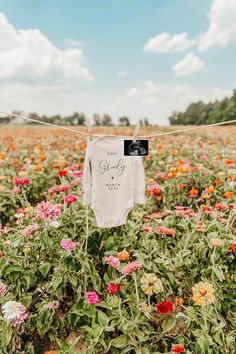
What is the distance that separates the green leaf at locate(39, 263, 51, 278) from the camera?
7.25 ft

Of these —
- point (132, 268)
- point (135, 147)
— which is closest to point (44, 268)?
point (132, 268)

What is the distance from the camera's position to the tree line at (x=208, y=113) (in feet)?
156

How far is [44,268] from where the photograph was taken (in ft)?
7.29

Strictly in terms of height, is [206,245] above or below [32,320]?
above

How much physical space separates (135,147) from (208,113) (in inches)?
2251

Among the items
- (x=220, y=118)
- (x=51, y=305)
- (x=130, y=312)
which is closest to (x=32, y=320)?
(x=51, y=305)

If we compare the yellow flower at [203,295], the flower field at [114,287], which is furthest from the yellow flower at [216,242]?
the yellow flower at [203,295]

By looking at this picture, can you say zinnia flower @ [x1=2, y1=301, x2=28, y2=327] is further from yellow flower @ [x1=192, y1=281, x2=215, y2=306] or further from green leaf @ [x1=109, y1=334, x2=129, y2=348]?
yellow flower @ [x1=192, y1=281, x2=215, y2=306]

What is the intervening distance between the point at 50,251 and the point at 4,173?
2.56 m

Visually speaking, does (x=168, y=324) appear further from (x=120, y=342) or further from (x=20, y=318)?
(x=20, y=318)

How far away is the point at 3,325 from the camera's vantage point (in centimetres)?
198

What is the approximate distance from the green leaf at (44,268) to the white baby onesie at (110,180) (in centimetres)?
38

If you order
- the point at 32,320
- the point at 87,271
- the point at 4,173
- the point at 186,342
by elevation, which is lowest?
the point at 186,342

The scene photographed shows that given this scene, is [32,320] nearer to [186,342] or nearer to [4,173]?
[186,342]
